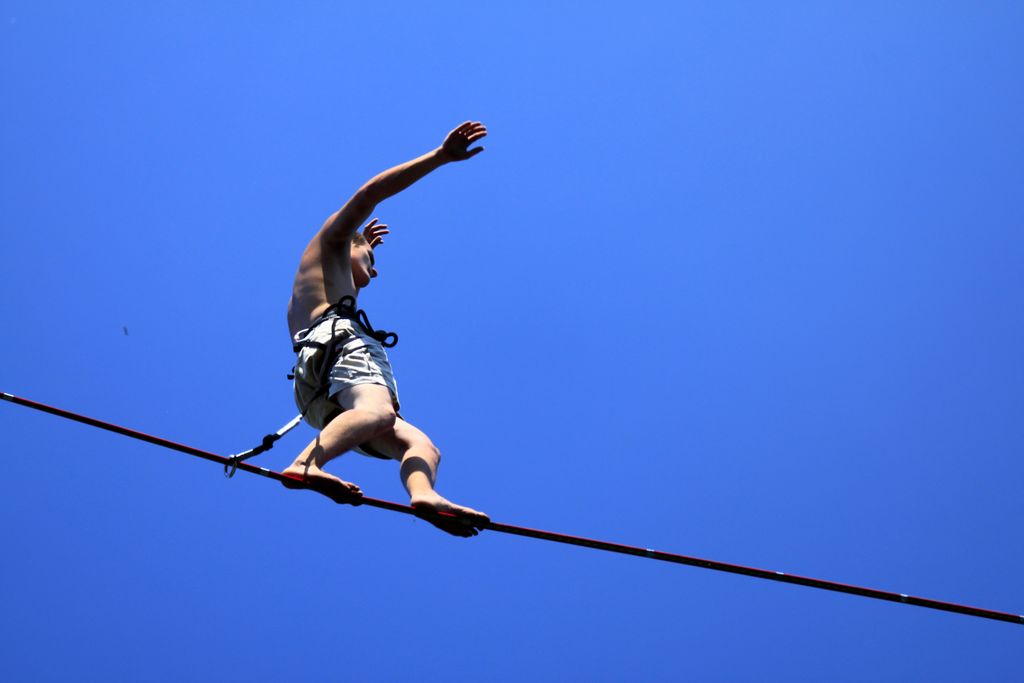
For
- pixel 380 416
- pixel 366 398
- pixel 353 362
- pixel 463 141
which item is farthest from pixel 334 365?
pixel 463 141

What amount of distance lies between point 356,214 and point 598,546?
2.35 m

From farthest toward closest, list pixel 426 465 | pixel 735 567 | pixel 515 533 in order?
pixel 426 465 < pixel 515 533 < pixel 735 567

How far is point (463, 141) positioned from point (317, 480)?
2.07 meters

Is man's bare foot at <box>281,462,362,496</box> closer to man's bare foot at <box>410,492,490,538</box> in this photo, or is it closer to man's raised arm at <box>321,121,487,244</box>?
man's bare foot at <box>410,492,490,538</box>

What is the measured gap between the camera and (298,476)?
17.6 ft

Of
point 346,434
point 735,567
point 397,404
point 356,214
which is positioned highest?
point 356,214

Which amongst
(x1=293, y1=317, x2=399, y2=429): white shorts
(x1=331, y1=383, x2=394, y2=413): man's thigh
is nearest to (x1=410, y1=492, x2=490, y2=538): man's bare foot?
(x1=331, y1=383, x2=394, y2=413): man's thigh

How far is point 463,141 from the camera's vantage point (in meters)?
6.18

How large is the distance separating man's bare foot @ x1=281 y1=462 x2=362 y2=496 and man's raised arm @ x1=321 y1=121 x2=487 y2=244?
1.60 m

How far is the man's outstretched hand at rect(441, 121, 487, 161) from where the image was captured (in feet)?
20.2

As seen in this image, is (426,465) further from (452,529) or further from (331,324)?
(331,324)

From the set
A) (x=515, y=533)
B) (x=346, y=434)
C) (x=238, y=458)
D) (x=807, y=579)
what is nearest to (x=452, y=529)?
(x=515, y=533)

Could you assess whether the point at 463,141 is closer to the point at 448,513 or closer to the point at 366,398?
the point at 366,398

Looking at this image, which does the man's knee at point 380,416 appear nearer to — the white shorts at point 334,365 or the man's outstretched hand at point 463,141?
the white shorts at point 334,365
